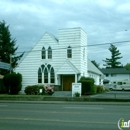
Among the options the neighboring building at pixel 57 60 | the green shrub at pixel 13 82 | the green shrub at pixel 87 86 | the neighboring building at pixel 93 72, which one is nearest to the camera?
the green shrub at pixel 87 86

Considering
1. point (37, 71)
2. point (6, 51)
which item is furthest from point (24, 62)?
point (6, 51)

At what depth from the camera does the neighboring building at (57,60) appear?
38.0m

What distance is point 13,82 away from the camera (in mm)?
37375

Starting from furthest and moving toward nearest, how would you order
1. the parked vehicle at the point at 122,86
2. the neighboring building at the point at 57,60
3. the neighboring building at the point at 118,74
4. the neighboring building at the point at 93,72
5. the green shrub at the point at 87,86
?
the neighboring building at the point at 118,74 → the parked vehicle at the point at 122,86 → the neighboring building at the point at 93,72 → the neighboring building at the point at 57,60 → the green shrub at the point at 87,86

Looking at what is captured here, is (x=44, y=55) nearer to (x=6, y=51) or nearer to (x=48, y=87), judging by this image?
(x=48, y=87)

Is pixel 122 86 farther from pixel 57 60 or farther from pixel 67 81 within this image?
pixel 57 60

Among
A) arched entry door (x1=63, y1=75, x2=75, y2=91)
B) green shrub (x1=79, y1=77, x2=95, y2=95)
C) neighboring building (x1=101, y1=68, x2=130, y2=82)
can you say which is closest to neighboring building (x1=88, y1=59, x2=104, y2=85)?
arched entry door (x1=63, y1=75, x2=75, y2=91)

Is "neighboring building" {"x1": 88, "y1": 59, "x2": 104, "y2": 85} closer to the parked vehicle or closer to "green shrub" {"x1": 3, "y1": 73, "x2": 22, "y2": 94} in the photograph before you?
the parked vehicle

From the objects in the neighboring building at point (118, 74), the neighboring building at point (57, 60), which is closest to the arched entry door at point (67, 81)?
the neighboring building at point (57, 60)

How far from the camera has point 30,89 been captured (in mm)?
38000

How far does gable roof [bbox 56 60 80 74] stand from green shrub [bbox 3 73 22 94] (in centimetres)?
559

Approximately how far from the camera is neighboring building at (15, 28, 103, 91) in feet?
125

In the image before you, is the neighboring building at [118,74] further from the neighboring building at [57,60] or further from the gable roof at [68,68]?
the gable roof at [68,68]

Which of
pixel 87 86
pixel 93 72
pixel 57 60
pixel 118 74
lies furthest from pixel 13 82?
pixel 118 74
